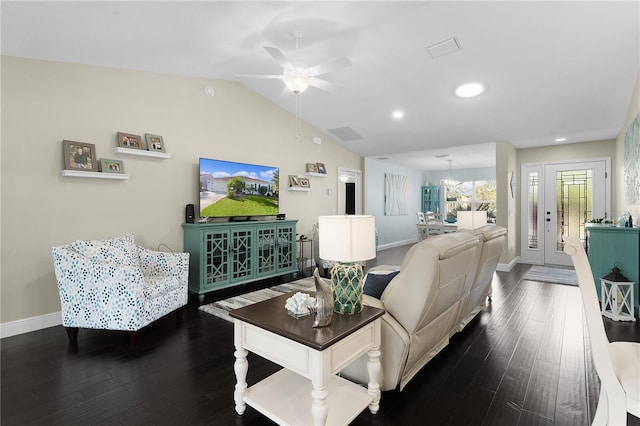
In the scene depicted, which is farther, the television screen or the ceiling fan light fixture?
the television screen

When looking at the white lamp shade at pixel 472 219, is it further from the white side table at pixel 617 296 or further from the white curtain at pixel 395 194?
the white curtain at pixel 395 194

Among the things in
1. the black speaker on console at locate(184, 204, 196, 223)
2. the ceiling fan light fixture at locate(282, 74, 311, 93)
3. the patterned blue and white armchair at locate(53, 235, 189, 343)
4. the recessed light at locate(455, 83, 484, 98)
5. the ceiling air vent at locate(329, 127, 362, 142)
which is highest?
the recessed light at locate(455, 83, 484, 98)

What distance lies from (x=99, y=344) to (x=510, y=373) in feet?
10.8

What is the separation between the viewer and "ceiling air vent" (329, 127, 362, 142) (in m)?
5.87

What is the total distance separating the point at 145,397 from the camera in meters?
1.94

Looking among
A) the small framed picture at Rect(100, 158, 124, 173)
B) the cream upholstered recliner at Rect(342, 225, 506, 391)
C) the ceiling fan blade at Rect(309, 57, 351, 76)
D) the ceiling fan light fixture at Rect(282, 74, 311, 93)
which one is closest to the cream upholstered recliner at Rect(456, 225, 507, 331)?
the cream upholstered recliner at Rect(342, 225, 506, 391)

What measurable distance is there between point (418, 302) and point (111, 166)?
11.4 feet

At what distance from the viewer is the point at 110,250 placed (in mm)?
3061

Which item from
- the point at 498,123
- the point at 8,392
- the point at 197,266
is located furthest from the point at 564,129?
the point at 8,392

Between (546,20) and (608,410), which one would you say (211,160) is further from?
(608,410)

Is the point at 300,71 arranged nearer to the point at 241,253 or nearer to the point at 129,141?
the point at 129,141

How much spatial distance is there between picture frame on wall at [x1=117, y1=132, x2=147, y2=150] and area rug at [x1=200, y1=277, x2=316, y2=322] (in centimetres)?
204

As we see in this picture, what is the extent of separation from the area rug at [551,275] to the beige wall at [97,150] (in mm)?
4990

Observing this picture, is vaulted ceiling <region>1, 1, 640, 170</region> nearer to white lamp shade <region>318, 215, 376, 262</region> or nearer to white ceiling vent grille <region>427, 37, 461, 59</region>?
white ceiling vent grille <region>427, 37, 461, 59</region>
